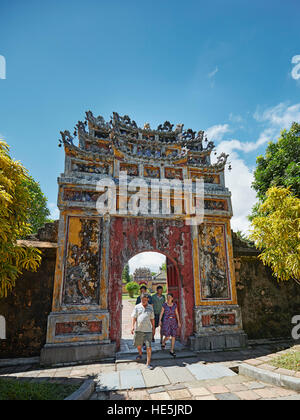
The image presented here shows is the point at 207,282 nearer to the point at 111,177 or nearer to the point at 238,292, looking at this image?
the point at 238,292

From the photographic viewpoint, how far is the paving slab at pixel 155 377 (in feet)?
14.4

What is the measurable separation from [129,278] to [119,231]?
40.6 m

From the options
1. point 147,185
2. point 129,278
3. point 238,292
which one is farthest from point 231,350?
point 129,278

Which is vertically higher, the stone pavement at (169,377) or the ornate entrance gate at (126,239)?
the ornate entrance gate at (126,239)

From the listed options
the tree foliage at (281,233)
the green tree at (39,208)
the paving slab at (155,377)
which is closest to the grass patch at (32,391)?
the paving slab at (155,377)

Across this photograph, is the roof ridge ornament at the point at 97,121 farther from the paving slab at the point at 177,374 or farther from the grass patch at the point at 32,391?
the paving slab at the point at 177,374

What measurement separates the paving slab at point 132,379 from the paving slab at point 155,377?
0.31ft

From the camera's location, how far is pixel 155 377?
4.68 meters

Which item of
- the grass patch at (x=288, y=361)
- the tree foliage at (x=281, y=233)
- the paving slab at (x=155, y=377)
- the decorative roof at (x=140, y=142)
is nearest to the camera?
the paving slab at (x=155, y=377)

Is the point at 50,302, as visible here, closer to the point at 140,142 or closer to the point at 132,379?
the point at 132,379

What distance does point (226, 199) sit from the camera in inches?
323

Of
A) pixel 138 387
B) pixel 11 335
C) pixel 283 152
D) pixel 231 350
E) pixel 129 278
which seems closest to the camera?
pixel 138 387

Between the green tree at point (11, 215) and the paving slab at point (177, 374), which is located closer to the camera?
the green tree at point (11, 215)

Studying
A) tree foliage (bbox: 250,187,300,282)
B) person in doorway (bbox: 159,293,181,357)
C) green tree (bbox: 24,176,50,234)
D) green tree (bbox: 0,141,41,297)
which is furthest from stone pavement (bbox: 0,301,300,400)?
green tree (bbox: 24,176,50,234)
